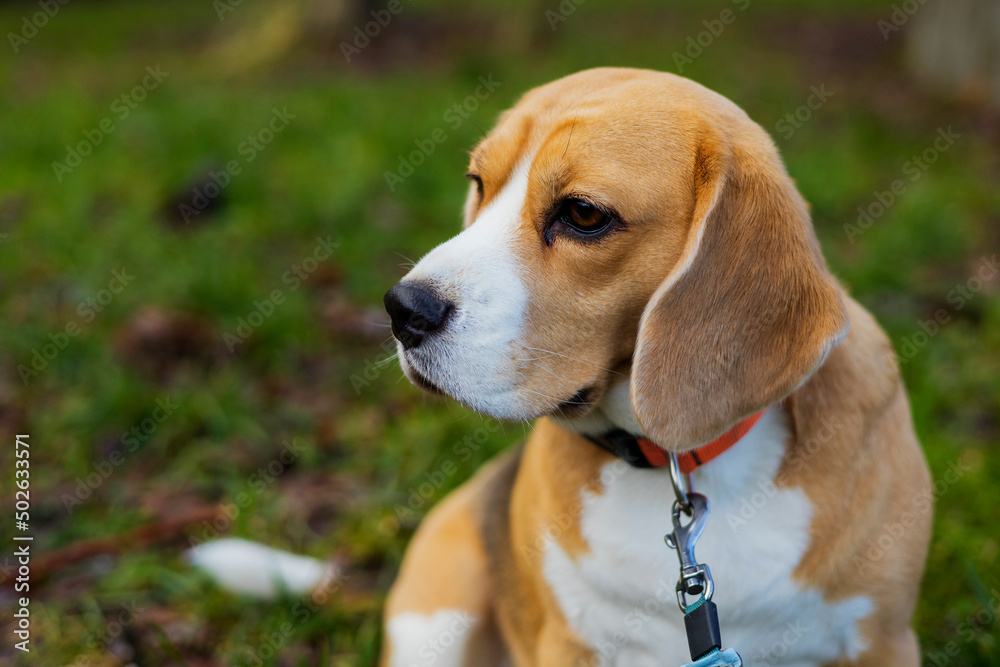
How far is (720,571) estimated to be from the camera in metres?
2.04

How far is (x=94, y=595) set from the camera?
3.14 meters

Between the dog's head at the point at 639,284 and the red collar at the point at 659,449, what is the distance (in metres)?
0.16

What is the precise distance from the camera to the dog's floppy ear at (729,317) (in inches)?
A: 73.8

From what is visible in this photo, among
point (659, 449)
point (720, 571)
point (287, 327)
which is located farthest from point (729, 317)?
point (287, 327)

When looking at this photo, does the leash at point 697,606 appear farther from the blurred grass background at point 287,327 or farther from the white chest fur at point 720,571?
the blurred grass background at point 287,327

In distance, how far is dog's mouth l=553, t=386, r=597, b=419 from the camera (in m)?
2.04

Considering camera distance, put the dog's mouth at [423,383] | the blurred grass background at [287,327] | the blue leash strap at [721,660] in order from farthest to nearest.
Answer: the blurred grass background at [287,327], the dog's mouth at [423,383], the blue leash strap at [721,660]

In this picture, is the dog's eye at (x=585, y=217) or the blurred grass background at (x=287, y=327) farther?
the blurred grass background at (x=287, y=327)

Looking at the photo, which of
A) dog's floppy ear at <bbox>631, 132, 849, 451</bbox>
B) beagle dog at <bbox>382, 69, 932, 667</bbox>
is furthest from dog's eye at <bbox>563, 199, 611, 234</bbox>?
dog's floppy ear at <bbox>631, 132, 849, 451</bbox>

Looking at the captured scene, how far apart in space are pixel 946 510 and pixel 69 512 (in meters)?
3.62

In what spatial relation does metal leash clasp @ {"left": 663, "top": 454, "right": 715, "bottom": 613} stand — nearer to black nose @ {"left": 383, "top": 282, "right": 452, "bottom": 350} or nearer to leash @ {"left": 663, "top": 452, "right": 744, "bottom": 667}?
leash @ {"left": 663, "top": 452, "right": 744, "bottom": 667}

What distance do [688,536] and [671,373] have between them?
0.40 meters

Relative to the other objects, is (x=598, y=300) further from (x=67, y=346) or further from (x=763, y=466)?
(x=67, y=346)

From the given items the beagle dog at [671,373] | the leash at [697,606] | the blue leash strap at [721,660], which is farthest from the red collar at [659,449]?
the blue leash strap at [721,660]
